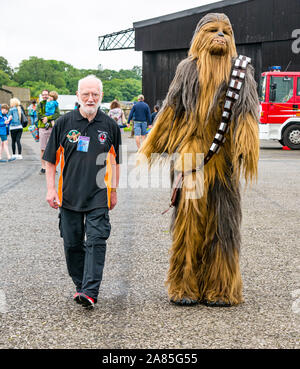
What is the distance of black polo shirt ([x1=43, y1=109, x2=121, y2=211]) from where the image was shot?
13.0ft

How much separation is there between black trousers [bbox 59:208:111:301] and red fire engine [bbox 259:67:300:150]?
1661 cm

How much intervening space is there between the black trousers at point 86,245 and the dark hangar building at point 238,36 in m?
20.4

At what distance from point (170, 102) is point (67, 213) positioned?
1054 millimetres

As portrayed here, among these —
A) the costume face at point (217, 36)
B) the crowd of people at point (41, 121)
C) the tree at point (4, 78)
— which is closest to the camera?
the costume face at point (217, 36)

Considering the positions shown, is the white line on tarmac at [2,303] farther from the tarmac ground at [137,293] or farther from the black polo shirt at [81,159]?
the black polo shirt at [81,159]

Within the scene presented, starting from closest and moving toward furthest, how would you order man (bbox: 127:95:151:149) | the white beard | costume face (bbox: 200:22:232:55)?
costume face (bbox: 200:22:232:55)
the white beard
man (bbox: 127:95:151:149)

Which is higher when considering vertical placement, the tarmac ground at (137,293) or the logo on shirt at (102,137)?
the logo on shirt at (102,137)

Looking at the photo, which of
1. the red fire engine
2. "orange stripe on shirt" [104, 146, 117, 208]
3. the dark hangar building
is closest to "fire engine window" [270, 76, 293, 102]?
the red fire engine

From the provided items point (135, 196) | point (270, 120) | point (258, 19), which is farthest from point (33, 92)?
point (135, 196)

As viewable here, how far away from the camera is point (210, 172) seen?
13.0 ft

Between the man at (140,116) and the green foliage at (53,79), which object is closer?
the man at (140,116)

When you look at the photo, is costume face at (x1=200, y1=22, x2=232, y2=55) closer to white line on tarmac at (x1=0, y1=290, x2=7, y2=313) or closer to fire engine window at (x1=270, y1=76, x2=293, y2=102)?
white line on tarmac at (x1=0, y1=290, x2=7, y2=313)

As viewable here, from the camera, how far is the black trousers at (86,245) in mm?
3920

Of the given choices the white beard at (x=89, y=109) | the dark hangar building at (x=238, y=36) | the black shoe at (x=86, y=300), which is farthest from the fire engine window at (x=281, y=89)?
the black shoe at (x=86, y=300)
